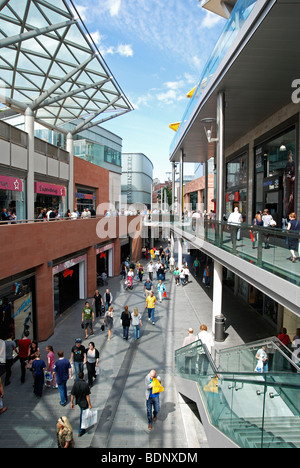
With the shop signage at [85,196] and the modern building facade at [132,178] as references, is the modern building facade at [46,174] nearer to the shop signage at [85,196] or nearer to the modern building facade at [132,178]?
the shop signage at [85,196]

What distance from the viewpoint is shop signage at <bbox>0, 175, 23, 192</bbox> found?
43.3 feet

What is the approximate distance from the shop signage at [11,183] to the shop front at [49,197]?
2031mm

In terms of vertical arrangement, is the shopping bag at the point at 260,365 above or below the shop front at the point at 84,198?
below

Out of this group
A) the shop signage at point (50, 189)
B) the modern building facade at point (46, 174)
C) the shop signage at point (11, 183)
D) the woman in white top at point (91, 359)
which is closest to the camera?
the woman in white top at point (91, 359)

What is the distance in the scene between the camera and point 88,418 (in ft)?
22.3

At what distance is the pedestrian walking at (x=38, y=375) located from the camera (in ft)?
26.5

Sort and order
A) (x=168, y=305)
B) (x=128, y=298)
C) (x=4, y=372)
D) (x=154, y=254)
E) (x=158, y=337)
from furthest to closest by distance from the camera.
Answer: (x=154, y=254), (x=128, y=298), (x=168, y=305), (x=158, y=337), (x=4, y=372)

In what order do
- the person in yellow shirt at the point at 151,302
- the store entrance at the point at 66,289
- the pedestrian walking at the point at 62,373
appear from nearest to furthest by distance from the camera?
the pedestrian walking at the point at 62,373 < the person in yellow shirt at the point at 151,302 < the store entrance at the point at 66,289

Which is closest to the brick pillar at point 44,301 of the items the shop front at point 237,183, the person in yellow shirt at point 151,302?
the person in yellow shirt at point 151,302

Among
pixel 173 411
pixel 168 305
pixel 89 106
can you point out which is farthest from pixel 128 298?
pixel 89 106

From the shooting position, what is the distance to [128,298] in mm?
19016

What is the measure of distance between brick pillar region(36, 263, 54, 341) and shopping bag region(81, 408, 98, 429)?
5967 millimetres
